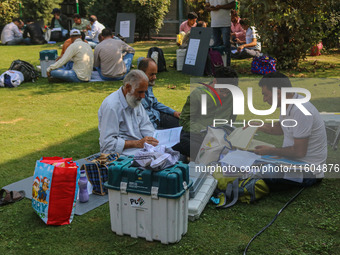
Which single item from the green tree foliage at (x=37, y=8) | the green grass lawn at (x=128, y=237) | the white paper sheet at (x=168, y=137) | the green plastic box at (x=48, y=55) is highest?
the green tree foliage at (x=37, y=8)

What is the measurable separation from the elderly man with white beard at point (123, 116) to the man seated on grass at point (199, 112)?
0.66 meters

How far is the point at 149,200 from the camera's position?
135 inches

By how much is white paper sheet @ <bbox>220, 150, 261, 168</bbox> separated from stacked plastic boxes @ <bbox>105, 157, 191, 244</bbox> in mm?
1136

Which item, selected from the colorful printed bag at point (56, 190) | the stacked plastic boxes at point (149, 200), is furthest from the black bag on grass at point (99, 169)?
the stacked plastic boxes at point (149, 200)

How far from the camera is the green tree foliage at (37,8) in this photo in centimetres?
2464

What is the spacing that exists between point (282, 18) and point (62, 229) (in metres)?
8.51

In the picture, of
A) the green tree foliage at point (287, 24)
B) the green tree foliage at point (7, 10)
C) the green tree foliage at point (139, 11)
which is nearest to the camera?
the green tree foliage at point (287, 24)

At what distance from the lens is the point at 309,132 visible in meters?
4.34

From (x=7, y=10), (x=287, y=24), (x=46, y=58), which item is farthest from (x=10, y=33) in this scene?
(x=287, y=24)

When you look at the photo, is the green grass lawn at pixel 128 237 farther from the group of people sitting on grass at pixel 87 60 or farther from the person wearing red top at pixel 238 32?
the person wearing red top at pixel 238 32

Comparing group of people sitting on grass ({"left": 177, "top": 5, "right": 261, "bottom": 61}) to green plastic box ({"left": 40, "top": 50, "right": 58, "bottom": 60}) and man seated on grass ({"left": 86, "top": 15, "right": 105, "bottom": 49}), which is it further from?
man seated on grass ({"left": 86, "top": 15, "right": 105, "bottom": 49})

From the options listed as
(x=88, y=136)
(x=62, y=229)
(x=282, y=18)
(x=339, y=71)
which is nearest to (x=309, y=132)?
(x=62, y=229)

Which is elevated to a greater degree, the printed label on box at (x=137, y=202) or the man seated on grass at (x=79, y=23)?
the man seated on grass at (x=79, y=23)

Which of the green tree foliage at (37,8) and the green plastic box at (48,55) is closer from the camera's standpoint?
the green plastic box at (48,55)
